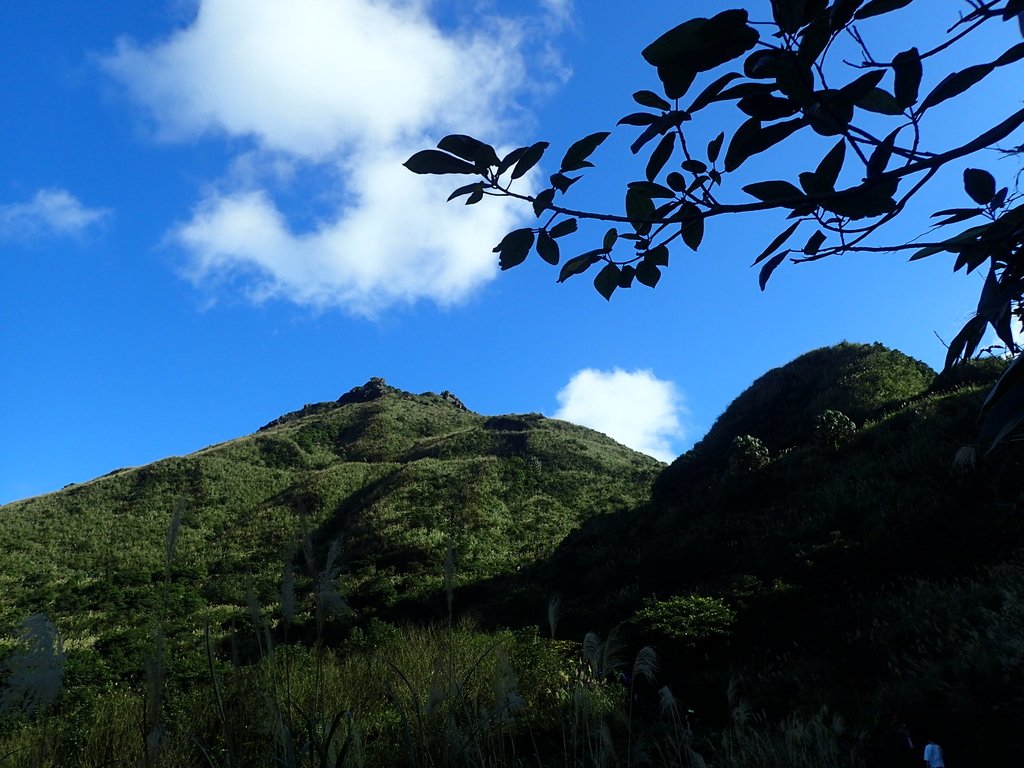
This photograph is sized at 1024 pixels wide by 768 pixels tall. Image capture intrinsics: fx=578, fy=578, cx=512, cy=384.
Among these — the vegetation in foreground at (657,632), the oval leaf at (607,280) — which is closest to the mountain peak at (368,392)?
the vegetation in foreground at (657,632)

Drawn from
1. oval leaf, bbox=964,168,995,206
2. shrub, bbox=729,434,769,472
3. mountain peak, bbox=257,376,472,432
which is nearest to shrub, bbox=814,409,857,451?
shrub, bbox=729,434,769,472

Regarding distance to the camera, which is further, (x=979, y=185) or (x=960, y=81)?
(x=979, y=185)

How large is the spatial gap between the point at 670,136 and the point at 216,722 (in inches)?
361

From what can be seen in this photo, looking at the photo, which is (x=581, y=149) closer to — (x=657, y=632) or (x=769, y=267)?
(x=769, y=267)

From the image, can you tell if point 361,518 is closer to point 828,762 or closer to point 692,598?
point 692,598

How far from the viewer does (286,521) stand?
34469mm

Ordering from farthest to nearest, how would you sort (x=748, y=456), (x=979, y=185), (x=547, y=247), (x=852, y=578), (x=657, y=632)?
(x=748, y=456) → (x=852, y=578) → (x=657, y=632) → (x=547, y=247) → (x=979, y=185)

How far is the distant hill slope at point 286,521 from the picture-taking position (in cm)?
2203

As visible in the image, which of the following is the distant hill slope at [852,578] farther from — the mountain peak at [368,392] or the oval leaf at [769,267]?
the mountain peak at [368,392]

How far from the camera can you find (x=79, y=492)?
140 feet

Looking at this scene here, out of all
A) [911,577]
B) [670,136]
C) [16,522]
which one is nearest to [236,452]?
[16,522]

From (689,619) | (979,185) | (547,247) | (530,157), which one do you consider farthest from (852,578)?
(530,157)

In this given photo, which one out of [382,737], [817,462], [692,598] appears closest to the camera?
[382,737]

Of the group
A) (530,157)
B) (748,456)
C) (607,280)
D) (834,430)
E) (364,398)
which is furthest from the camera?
(364,398)
